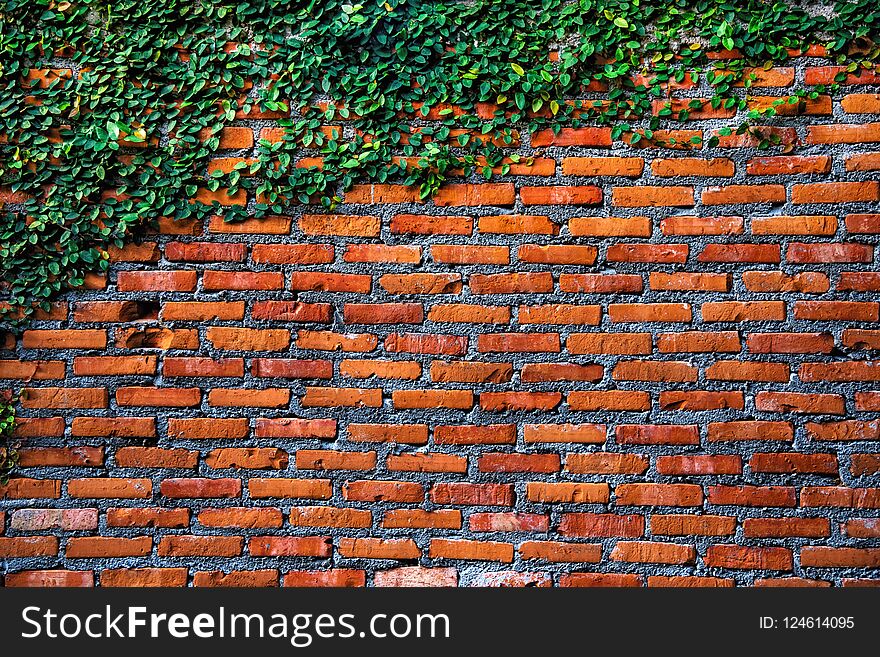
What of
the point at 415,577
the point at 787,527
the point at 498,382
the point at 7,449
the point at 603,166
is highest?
the point at 603,166

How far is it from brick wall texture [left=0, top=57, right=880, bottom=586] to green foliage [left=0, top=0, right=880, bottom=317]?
9 centimetres

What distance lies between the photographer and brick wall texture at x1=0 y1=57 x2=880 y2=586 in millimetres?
2088

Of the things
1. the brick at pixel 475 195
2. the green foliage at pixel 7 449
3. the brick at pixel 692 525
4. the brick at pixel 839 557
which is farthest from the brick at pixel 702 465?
the green foliage at pixel 7 449

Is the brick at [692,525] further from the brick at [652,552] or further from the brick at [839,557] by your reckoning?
the brick at [839,557]

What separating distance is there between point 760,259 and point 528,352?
2.76 ft

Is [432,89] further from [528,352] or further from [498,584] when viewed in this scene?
[498,584]

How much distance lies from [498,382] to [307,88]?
121 centimetres

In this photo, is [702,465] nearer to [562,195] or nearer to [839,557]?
[839,557]

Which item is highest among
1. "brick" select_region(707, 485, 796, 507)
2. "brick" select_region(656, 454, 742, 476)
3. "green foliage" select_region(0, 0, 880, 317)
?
"green foliage" select_region(0, 0, 880, 317)

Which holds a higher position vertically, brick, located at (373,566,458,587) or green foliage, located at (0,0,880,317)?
green foliage, located at (0,0,880,317)

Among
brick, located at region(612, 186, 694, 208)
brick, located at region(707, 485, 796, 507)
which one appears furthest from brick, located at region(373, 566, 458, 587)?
brick, located at region(612, 186, 694, 208)

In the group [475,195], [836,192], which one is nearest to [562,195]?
[475,195]

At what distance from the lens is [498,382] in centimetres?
212

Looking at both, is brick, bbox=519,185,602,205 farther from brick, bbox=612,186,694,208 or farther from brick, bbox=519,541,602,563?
brick, bbox=519,541,602,563
